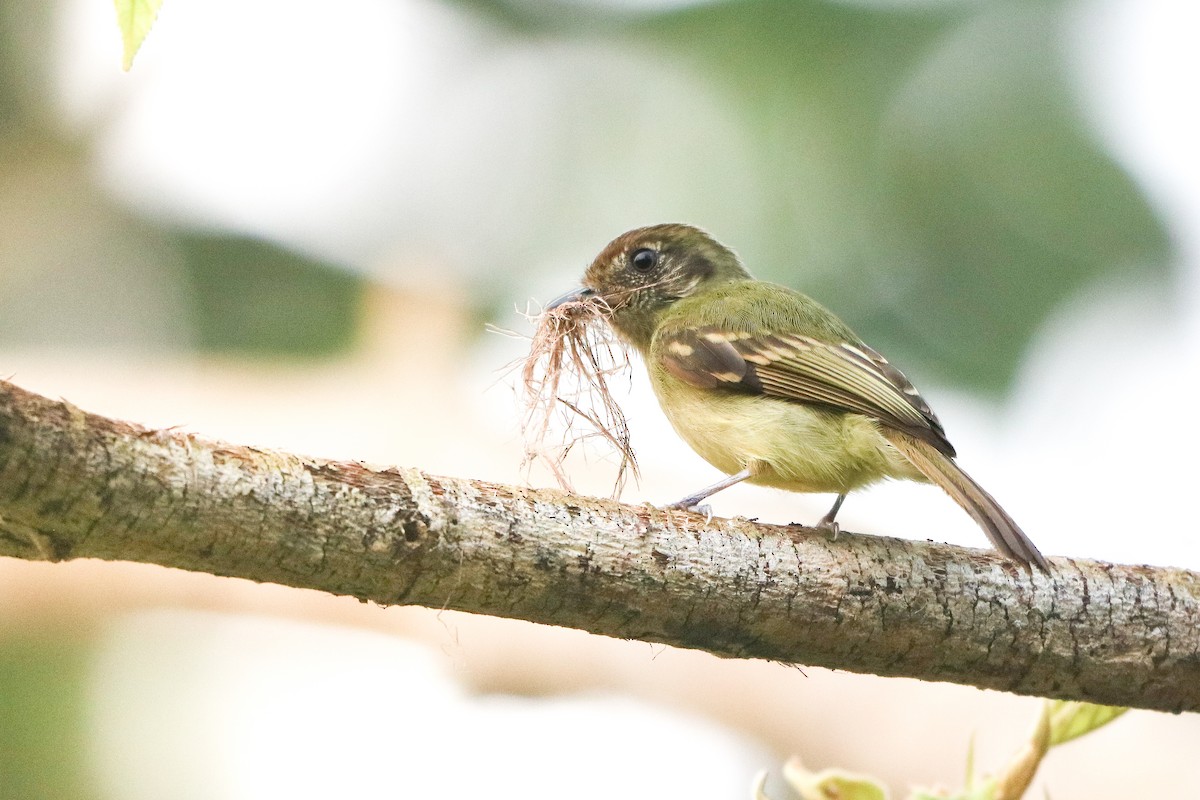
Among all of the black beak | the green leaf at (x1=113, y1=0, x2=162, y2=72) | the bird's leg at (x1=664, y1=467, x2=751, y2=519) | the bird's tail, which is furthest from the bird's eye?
the green leaf at (x1=113, y1=0, x2=162, y2=72)

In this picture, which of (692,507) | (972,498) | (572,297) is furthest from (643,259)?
(972,498)

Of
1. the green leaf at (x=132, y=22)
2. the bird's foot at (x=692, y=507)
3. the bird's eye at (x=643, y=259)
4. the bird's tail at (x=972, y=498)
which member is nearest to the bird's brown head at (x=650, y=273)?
the bird's eye at (x=643, y=259)

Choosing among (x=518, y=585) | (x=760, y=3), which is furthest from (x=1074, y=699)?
(x=760, y=3)

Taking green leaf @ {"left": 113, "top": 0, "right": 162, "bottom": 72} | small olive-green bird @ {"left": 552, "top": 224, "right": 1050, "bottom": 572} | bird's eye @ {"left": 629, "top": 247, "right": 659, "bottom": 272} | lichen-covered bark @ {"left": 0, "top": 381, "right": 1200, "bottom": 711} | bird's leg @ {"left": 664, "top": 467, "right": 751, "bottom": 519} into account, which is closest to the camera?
green leaf @ {"left": 113, "top": 0, "right": 162, "bottom": 72}

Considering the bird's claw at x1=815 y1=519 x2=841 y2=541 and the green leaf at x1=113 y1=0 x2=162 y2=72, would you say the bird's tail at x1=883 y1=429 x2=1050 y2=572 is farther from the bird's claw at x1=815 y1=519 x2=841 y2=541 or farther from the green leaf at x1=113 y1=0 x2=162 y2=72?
the green leaf at x1=113 y1=0 x2=162 y2=72

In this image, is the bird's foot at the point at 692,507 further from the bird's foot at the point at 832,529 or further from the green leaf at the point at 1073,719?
the green leaf at the point at 1073,719

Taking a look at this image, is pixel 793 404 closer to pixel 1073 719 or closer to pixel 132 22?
pixel 1073 719

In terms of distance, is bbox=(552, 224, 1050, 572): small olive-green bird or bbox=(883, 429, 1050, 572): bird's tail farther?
bbox=(552, 224, 1050, 572): small olive-green bird
